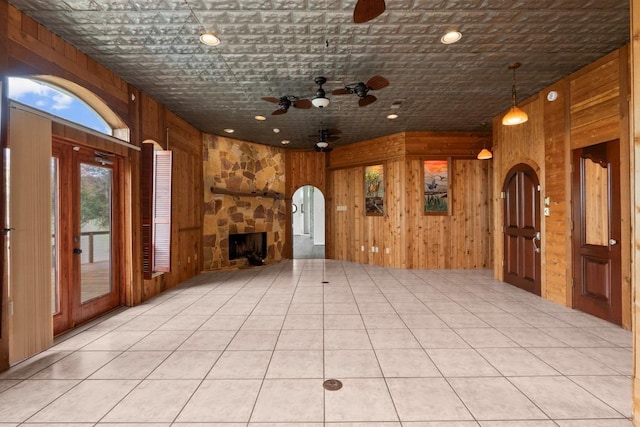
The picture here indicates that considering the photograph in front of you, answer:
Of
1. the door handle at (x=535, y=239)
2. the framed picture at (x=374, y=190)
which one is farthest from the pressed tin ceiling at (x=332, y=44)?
the framed picture at (x=374, y=190)

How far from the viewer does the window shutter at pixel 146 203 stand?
477 cm

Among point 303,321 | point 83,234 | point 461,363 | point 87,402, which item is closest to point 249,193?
point 83,234

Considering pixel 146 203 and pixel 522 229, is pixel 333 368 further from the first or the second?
pixel 522 229

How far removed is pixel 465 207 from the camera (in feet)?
24.7

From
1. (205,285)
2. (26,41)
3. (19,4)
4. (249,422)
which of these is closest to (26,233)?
(26,41)

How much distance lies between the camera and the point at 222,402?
87.4 inches

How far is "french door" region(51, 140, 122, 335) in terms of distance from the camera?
3547 mm

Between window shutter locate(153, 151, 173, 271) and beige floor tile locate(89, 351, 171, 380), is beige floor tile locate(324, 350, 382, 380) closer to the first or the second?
beige floor tile locate(89, 351, 171, 380)

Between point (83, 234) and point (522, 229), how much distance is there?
6.94m

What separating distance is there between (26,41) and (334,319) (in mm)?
4478

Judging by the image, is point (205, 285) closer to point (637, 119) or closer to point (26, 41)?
point (26, 41)

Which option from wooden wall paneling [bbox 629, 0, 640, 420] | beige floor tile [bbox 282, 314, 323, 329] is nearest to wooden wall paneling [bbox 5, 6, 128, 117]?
beige floor tile [bbox 282, 314, 323, 329]

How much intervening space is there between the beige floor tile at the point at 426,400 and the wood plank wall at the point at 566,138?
293cm

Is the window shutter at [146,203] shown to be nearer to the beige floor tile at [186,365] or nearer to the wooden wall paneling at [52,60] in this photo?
the wooden wall paneling at [52,60]
